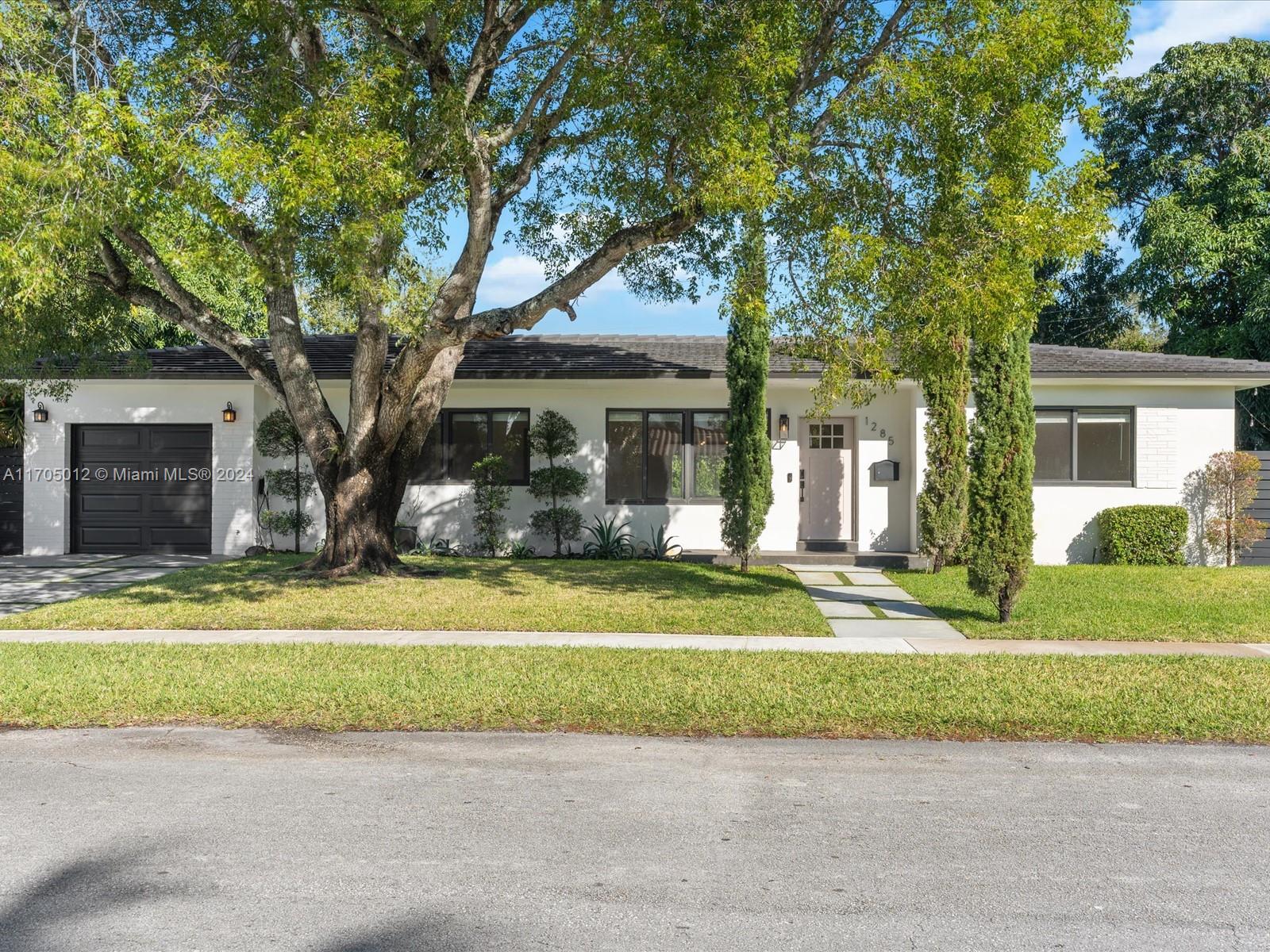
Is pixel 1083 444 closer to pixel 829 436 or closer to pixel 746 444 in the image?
pixel 829 436

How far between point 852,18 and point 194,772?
367 inches

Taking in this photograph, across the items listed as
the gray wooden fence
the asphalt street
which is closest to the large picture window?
the gray wooden fence

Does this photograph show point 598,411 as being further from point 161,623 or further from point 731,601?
point 161,623

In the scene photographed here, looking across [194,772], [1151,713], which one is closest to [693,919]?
[194,772]

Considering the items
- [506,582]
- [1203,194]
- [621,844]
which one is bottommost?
[621,844]

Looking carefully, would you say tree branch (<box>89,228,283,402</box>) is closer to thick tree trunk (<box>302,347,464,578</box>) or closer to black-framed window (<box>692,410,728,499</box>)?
thick tree trunk (<box>302,347,464,578</box>)

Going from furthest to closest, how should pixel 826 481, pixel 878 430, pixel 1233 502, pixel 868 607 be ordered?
pixel 826 481 → pixel 878 430 → pixel 1233 502 → pixel 868 607

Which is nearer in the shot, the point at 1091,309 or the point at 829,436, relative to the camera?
the point at 829,436

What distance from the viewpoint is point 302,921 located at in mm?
3484

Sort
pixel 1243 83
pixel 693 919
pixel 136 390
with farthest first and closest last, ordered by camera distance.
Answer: pixel 1243 83 → pixel 136 390 → pixel 693 919

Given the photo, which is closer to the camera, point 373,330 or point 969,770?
point 969,770

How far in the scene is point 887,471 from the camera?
1573 cm

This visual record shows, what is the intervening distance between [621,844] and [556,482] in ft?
37.8

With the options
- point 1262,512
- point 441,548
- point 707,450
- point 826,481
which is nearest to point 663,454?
point 707,450
